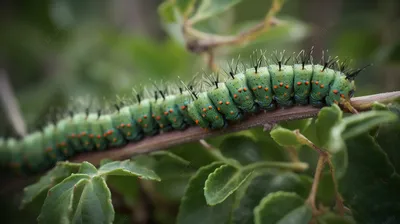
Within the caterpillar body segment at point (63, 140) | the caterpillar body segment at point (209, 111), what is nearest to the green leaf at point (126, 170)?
the caterpillar body segment at point (209, 111)

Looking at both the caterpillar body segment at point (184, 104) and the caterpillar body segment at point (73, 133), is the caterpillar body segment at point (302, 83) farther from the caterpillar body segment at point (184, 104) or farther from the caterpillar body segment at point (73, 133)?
the caterpillar body segment at point (73, 133)

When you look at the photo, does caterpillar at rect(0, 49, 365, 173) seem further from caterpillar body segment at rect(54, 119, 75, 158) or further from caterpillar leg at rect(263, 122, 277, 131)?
caterpillar leg at rect(263, 122, 277, 131)

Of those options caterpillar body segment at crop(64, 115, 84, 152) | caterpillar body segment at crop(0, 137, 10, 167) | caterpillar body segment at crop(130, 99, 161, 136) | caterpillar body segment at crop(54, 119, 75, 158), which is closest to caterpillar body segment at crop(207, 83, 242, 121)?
caterpillar body segment at crop(130, 99, 161, 136)

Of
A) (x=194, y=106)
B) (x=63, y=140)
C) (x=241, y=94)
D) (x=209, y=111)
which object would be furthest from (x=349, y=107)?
(x=63, y=140)

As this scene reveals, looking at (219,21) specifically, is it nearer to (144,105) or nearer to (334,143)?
(144,105)

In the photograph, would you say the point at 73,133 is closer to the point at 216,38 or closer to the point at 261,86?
the point at 216,38
